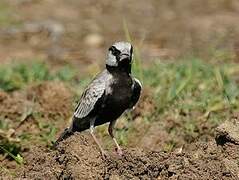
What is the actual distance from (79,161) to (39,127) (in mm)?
1690

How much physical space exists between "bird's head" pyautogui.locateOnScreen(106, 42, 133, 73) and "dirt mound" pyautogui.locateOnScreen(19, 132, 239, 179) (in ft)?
1.92

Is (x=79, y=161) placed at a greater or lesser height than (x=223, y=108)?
greater

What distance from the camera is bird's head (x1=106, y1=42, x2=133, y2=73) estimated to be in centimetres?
493

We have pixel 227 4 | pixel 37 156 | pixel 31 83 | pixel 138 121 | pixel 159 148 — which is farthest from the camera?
pixel 227 4

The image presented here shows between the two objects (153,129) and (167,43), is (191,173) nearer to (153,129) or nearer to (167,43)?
(153,129)

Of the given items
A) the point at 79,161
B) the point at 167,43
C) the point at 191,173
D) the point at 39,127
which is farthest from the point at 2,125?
the point at 167,43

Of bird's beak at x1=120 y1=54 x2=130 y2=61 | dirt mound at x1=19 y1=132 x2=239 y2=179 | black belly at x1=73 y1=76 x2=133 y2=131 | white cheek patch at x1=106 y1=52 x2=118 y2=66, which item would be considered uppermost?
bird's beak at x1=120 y1=54 x2=130 y2=61

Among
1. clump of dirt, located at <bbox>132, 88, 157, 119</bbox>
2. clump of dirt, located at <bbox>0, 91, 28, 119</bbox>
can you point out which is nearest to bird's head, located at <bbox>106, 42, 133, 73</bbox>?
clump of dirt, located at <bbox>132, 88, 157, 119</bbox>

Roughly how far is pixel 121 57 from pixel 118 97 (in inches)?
10.2

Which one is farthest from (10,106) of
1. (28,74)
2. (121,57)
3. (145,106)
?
(121,57)

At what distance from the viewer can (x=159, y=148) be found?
578 cm

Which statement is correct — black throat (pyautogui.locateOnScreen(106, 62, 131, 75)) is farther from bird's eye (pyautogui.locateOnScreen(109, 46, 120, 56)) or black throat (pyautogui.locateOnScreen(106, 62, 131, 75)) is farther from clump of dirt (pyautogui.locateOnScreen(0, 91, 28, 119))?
clump of dirt (pyautogui.locateOnScreen(0, 91, 28, 119))

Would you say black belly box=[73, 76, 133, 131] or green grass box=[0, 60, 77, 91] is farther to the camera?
green grass box=[0, 60, 77, 91]

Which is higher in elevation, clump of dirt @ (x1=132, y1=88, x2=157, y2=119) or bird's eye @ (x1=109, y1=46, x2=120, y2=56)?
bird's eye @ (x1=109, y1=46, x2=120, y2=56)
